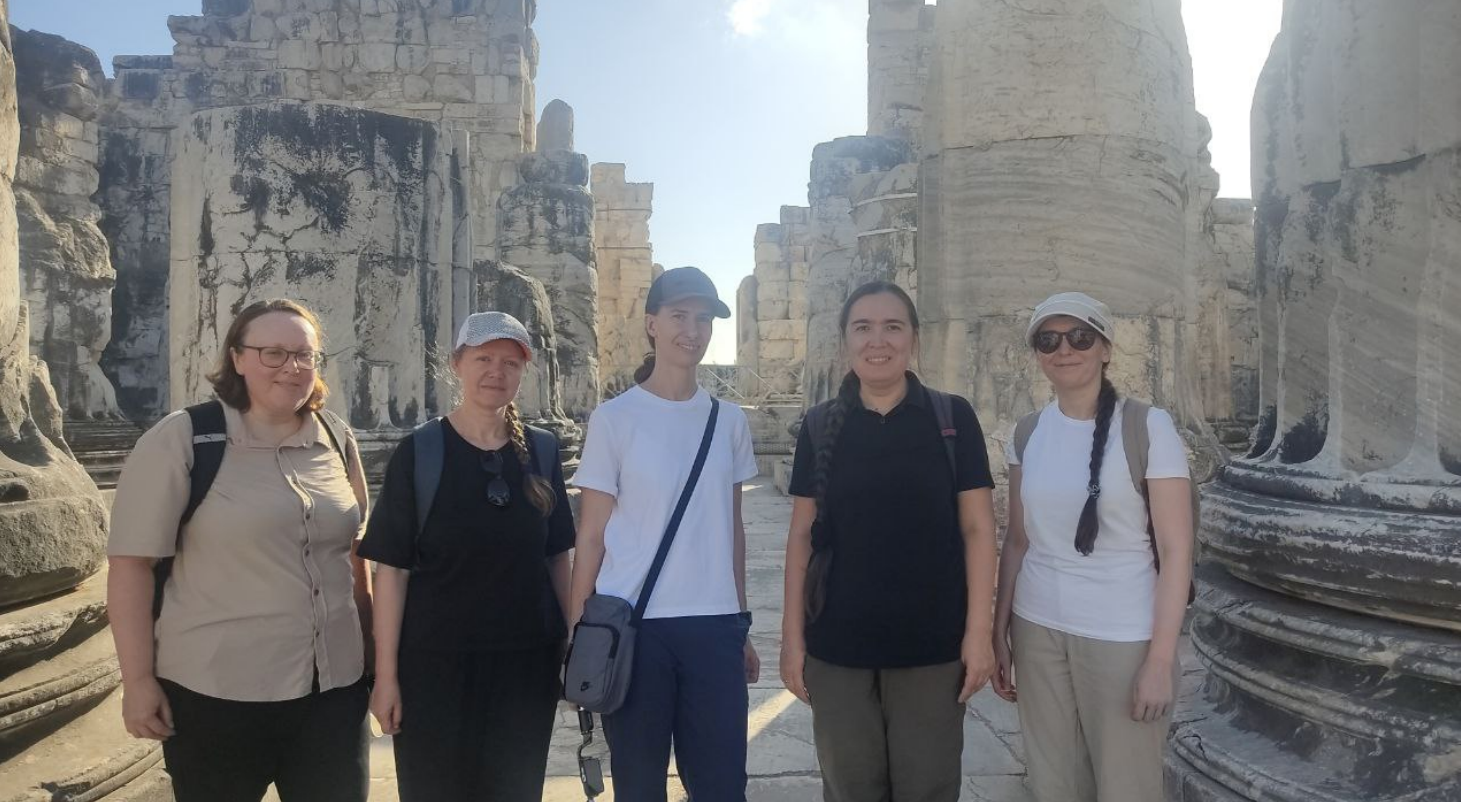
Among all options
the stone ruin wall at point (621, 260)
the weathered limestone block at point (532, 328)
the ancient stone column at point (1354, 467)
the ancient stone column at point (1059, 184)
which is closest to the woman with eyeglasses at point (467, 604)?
the ancient stone column at point (1354, 467)

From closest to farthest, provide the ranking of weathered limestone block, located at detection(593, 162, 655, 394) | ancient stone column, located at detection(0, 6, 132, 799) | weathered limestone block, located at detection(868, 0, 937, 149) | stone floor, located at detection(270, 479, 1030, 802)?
ancient stone column, located at detection(0, 6, 132, 799) → stone floor, located at detection(270, 479, 1030, 802) → weathered limestone block, located at detection(868, 0, 937, 149) → weathered limestone block, located at detection(593, 162, 655, 394)

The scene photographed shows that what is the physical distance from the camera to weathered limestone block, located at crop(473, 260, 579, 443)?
29.6 ft

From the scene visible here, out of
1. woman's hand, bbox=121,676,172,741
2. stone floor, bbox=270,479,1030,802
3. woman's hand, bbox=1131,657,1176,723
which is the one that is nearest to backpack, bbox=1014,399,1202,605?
woman's hand, bbox=1131,657,1176,723

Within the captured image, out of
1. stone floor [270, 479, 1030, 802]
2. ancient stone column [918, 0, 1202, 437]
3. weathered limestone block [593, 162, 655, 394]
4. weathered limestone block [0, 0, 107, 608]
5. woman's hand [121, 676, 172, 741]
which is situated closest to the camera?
woman's hand [121, 676, 172, 741]

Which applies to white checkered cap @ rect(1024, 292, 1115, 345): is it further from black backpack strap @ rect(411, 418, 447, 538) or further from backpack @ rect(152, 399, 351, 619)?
backpack @ rect(152, 399, 351, 619)

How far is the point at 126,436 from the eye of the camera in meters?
9.45

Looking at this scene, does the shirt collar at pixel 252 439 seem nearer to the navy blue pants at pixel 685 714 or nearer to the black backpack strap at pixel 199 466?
the black backpack strap at pixel 199 466

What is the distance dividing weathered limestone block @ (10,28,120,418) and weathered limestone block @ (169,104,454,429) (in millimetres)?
4193

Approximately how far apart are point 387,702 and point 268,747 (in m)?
0.27

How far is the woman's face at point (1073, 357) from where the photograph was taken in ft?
7.80

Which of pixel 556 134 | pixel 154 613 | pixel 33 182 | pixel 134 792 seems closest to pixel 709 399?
pixel 154 613

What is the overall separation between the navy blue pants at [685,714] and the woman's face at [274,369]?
1.02m

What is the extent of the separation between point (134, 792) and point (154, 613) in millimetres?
921

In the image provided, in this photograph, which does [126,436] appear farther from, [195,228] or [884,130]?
[884,130]
